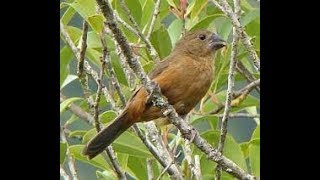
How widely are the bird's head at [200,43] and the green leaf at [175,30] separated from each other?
3.1 inches

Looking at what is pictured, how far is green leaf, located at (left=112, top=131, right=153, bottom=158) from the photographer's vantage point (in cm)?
329

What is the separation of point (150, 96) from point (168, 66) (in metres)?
0.98

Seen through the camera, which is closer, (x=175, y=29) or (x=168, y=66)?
(x=168, y=66)

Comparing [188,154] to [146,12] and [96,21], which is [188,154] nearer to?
[96,21]

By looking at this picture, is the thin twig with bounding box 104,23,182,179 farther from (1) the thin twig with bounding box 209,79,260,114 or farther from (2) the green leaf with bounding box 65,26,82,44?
(2) the green leaf with bounding box 65,26,82,44

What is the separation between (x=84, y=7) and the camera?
10.4ft

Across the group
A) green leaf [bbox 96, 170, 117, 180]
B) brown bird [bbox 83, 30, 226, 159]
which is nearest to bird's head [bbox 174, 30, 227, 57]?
brown bird [bbox 83, 30, 226, 159]

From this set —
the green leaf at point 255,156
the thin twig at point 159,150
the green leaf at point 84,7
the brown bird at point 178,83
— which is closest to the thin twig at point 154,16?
the brown bird at point 178,83
